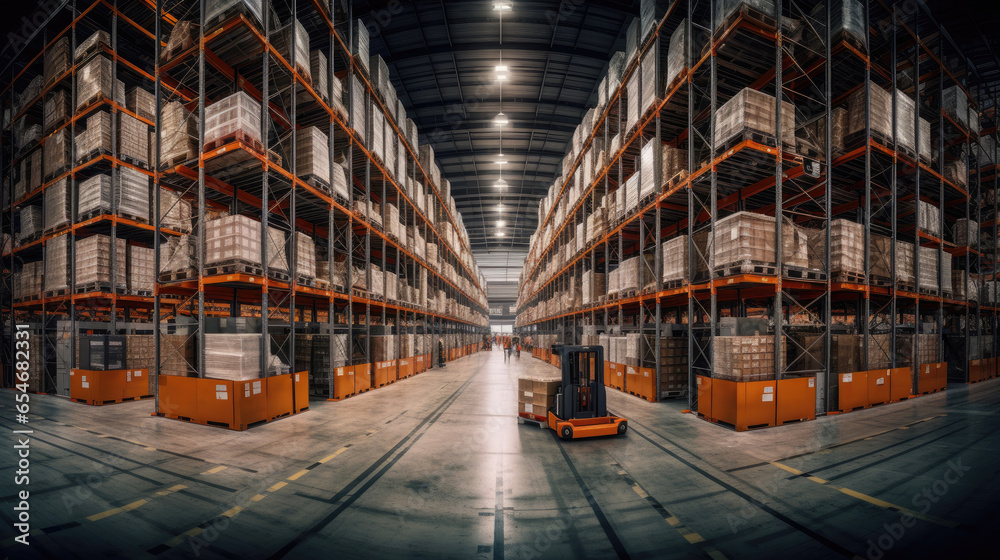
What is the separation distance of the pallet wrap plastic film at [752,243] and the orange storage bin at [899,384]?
5706mm

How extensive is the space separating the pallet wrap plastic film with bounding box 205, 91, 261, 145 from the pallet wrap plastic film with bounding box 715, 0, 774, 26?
10.9 metres

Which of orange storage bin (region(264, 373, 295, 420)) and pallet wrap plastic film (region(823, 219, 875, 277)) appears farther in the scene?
pallet wrap plastic film (region(823, 219, 875, 277))

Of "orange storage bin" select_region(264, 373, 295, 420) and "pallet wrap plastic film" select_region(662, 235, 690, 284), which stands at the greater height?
"pallet wrap plastic film" select_region(662, 235, 690, 284)

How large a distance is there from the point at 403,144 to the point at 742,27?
43.7 ft

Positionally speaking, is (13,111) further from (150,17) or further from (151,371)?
(151,371)

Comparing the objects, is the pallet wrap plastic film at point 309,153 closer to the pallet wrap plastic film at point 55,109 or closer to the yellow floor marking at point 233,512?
the yellow floor marking at point 233,512

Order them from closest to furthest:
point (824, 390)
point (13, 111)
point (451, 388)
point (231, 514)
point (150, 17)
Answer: point (231, 514)
point (824, 390)
point (150, 17)
point (451, 388)
point (13, 111)

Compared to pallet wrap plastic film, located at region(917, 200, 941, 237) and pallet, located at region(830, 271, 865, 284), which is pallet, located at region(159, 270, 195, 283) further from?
pallet wrap plastic film, located at region(917, 200, 941, 237)

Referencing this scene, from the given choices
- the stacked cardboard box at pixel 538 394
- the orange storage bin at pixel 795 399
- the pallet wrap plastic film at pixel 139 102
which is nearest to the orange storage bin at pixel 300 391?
the stacked cardboard box at pixel 538 394

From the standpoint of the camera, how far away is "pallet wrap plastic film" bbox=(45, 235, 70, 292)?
12.2 meters

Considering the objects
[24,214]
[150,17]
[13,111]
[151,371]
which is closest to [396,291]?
[151,371]

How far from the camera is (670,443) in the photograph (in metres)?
6.91

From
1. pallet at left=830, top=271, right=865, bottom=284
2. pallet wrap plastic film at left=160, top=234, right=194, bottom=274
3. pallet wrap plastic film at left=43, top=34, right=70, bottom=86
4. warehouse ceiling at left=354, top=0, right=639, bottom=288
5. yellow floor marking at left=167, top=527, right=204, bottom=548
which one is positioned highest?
warehouse ceiling at left=354, top=0, right=639, bottom=288

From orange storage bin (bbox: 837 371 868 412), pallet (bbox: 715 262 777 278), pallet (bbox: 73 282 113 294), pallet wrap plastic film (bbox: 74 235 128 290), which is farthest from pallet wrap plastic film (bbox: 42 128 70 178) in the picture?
orange storage bin (bbox: 837 371 868 412)
